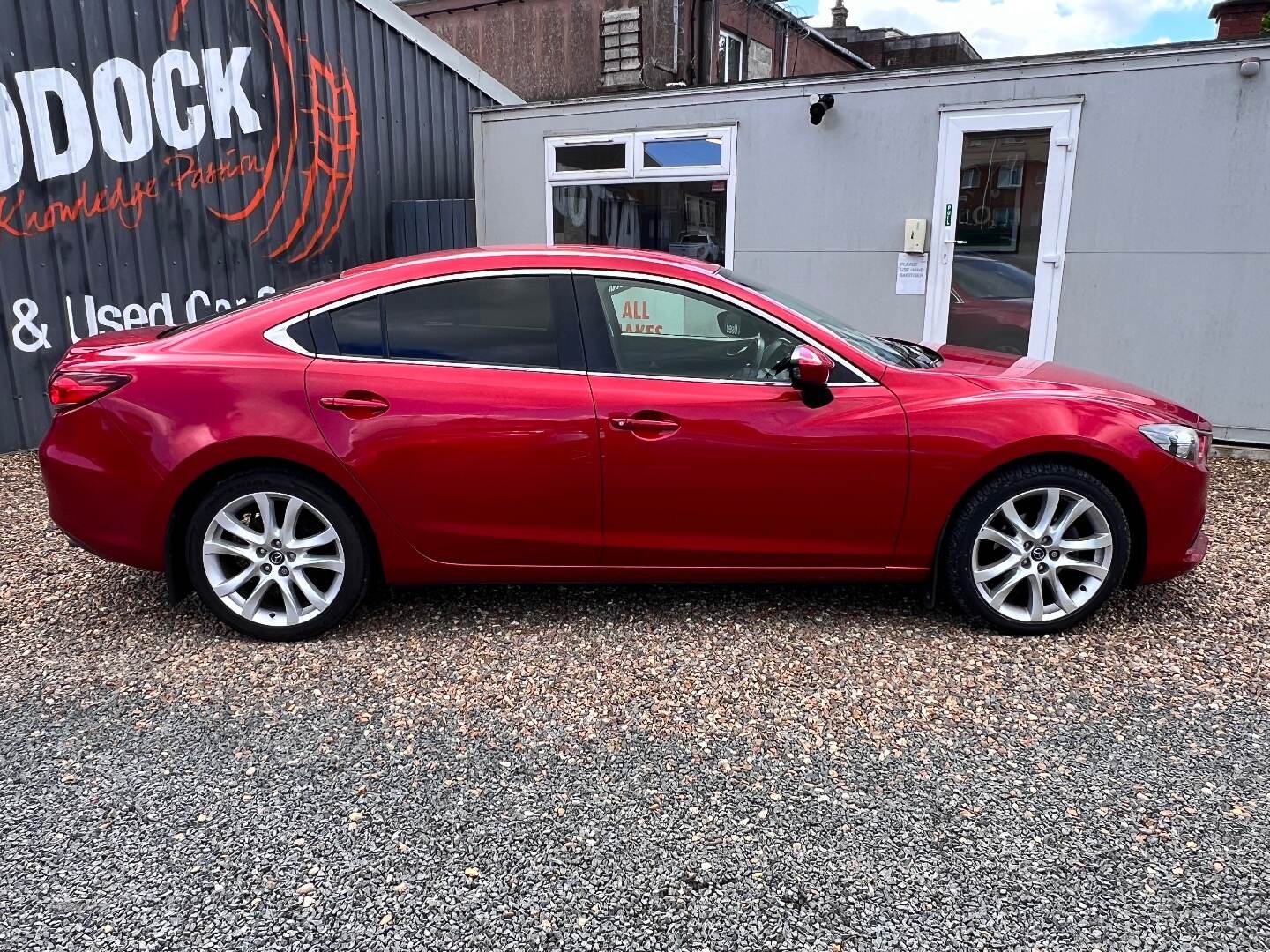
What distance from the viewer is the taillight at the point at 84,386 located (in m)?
3.60

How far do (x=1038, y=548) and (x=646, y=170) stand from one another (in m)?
5.79

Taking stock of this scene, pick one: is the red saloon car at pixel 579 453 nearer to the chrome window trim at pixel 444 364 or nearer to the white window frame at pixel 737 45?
the chrome window trim at pixel 444 364

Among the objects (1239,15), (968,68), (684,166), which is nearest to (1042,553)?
(968,68)

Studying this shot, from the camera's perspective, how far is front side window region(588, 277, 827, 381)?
3.72 metres

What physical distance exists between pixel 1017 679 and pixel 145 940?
114 inches

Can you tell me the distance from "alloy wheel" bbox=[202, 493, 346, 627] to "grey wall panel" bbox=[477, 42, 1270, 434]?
5459 mm

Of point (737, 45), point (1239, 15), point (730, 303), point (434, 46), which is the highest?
point (737, 45)

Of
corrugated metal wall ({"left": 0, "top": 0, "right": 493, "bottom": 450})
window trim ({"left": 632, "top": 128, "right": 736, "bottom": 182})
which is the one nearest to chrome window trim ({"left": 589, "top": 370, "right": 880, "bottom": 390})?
window trim ({"left": 632, "top": 128, "right": 736, "bottom": 182})

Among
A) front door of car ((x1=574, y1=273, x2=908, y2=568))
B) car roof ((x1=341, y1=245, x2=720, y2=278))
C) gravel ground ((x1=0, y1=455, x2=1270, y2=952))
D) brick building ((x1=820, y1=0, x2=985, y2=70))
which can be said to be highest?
brick building ((x1=820, y1=0, x2=985, y2=70))

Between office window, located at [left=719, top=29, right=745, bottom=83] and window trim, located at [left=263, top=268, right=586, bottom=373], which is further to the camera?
office window, located at [left=719, top=29, right=745, bottom=83]

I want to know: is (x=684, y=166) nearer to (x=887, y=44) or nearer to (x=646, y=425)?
(x=646, y=425)

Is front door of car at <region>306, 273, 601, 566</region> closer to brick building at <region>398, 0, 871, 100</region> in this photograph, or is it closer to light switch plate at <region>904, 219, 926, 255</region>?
light switch plate at <region>904, 219, 926, 255</region>

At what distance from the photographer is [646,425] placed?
362 cm

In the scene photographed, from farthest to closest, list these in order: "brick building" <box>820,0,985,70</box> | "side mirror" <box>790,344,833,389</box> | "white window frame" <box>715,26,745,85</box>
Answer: "brick building" <box>820,0,985,70</box> < "white window frame" <box>715,26,745,85</box> < "side mirror" <box>790,344,833,389</box>
